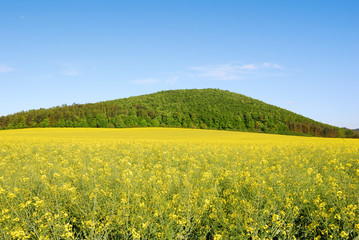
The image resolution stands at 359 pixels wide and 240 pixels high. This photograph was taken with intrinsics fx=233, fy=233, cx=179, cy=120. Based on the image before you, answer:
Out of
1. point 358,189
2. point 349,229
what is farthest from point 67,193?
point 358,189

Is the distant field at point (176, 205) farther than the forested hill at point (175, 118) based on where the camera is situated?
No

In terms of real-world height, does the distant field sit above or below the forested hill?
below

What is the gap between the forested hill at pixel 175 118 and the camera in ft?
195

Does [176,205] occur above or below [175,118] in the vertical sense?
below

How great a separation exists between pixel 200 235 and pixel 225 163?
5.73m

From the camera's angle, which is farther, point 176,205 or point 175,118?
point 175,118

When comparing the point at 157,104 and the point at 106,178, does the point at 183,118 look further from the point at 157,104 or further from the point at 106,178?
the point at 106,178

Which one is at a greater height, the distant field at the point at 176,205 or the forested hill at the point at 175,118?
the forested hill at the point at 175,118

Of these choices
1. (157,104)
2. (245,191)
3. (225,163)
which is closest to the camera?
(245,191)

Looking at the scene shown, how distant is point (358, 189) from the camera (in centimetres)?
518

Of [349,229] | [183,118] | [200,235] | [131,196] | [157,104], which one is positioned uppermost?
[157,104]

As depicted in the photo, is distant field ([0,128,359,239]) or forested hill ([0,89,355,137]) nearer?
distant field ([0,128,359,239])

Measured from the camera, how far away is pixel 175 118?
64.4 m

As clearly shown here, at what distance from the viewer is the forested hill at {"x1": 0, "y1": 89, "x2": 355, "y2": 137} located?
5931 centimetres
